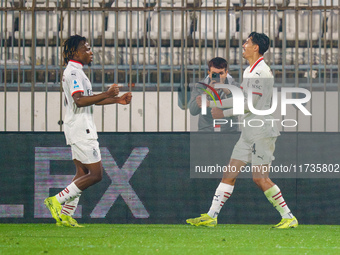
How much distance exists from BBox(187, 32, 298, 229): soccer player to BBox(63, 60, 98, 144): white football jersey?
3.96ft

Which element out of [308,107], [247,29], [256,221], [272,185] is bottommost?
[256,221]

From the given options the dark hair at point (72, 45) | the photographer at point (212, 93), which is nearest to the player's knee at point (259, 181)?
the photographer at point (212, 93)

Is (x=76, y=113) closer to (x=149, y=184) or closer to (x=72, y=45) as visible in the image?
(x=72, y=45)

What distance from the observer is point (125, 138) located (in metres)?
6.60

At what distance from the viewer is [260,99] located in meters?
5.96

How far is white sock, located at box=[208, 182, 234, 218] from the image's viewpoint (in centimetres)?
612

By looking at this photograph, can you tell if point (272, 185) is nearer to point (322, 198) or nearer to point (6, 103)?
point (322, 198)

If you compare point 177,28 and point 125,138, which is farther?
point 177,28

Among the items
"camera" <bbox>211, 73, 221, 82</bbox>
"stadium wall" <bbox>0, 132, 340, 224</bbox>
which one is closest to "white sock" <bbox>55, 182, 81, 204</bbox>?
"stadium wall" <bbox>0, 132, 340, 224</bbox>

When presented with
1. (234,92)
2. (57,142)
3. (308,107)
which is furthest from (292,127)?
(57,142)

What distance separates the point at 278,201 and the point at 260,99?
0.86 meters

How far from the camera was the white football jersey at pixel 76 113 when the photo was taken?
583 centimetres

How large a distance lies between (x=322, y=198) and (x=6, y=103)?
316cm

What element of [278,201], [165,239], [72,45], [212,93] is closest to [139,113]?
[212,93]
